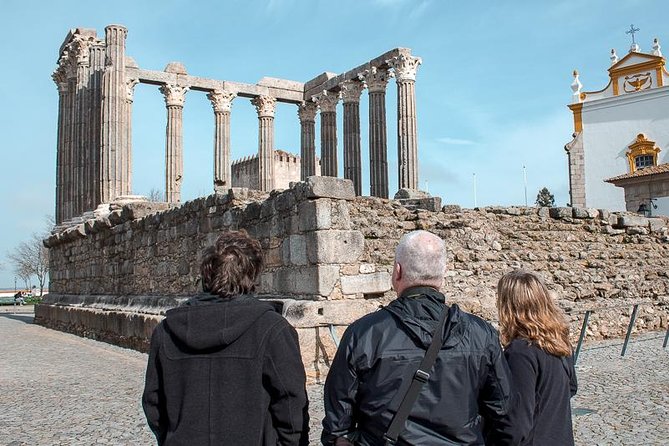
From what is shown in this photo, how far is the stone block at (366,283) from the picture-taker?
8358mm

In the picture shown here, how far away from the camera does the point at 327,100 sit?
2609 centimetres

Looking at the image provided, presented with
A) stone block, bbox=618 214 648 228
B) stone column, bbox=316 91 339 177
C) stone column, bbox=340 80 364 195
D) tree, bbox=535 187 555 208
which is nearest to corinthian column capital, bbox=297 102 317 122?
stone column, bbox=316 91 339 177

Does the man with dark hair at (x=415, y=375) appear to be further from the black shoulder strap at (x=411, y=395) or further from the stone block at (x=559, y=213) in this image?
the stone block at (x=559, y=213)

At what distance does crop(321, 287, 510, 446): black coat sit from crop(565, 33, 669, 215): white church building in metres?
33.1

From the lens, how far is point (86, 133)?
67.5 feet

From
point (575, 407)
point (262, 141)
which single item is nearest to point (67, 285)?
point (262, 141)

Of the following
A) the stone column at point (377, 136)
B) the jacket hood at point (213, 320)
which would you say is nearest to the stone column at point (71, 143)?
the stone column at point (377, 136)

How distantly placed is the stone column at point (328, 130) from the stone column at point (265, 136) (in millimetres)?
1967

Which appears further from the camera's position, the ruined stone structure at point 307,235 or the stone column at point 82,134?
the stone column at point 82,134

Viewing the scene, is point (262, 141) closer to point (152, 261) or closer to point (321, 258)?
point (152, 261)

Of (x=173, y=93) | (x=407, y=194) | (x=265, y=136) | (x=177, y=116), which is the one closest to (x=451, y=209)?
(x=407, y=194)

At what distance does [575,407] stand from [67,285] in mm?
16506

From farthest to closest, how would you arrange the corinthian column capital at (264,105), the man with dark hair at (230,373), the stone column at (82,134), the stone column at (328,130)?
the corinthian column capital at (264,105) < the stone column at (328,130) < the stone column at (82,134) < the man with dark hair at (230,373)

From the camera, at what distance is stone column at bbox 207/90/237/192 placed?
2500 cm
